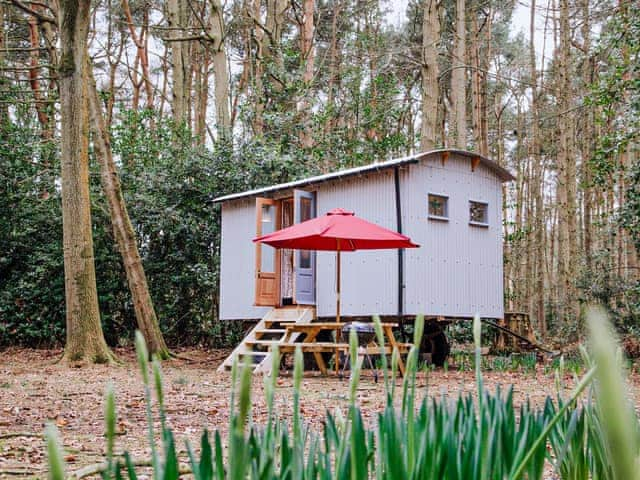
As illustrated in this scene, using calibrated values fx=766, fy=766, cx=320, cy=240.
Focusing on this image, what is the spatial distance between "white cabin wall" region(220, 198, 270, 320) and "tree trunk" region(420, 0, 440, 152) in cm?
557

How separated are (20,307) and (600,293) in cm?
1161

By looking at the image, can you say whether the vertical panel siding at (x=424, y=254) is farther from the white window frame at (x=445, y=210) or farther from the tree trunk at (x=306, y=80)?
the tree trunk at (x=306, y=80)

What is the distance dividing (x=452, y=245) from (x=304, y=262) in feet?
8.44

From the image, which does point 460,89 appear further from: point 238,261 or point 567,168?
point 238,261

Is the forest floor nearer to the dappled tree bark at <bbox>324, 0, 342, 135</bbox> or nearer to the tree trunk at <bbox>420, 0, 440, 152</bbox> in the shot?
the tree trunk at <bbox>420, 0, 440, 152</bbox>

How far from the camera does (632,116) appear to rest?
39.2ft

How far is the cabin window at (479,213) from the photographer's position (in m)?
13.1

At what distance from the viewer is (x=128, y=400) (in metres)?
7.45

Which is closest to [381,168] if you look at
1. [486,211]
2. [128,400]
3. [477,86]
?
[486,211]

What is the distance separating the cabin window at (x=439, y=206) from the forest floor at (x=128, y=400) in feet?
8.35

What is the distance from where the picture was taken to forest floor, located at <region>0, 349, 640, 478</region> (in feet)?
14.6

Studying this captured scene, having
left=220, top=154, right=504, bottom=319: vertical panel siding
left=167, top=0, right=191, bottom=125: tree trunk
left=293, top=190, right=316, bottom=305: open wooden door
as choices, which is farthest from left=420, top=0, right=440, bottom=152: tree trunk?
left=167, top=0, right=191, bottom=125: tree trunk

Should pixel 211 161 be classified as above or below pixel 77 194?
above

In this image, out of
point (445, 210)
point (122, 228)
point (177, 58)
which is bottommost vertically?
point (122, 228)
